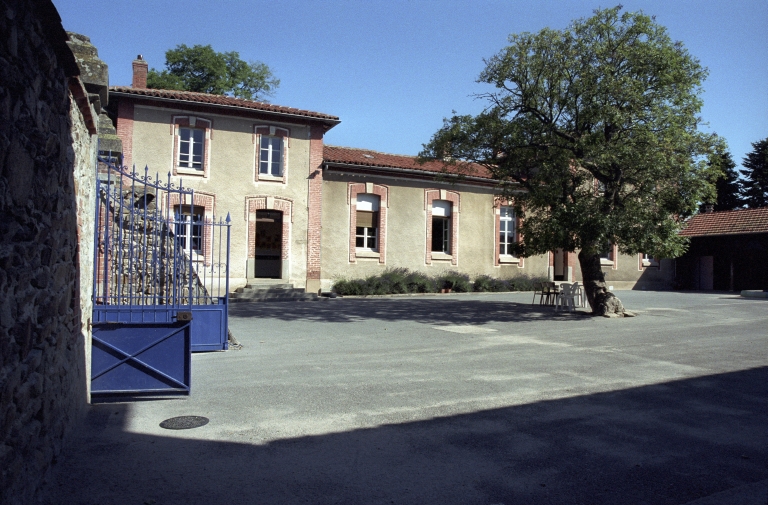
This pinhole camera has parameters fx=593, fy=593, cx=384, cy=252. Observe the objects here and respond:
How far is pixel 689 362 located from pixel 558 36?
27.8 ft

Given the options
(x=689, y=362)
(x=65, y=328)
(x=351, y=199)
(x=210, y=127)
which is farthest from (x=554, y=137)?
(x=65, y=328)

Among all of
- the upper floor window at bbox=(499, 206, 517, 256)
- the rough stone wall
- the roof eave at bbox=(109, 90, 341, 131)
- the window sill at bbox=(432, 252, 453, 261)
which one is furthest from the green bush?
the rough stone wall

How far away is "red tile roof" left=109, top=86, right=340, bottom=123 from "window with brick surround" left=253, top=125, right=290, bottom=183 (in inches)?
25.5

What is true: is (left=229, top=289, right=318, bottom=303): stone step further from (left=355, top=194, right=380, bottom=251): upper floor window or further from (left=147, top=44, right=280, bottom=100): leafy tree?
(left=147, top=44, right=280, bottom=100): leafy tree

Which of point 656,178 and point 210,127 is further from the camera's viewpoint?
point 210,127

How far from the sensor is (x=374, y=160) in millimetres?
22594

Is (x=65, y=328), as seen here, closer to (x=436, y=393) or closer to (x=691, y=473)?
(x=436, y=393)

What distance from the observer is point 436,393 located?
6441mm

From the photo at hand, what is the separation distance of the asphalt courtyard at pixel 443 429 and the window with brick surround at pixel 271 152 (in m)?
11.2

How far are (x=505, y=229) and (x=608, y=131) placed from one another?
11.3m

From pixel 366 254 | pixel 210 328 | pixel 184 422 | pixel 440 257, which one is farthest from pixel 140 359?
pixel 440 257

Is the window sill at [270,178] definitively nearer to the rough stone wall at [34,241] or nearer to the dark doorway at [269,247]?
the dark doorway at [269,247]

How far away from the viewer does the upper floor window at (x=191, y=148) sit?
19.3m

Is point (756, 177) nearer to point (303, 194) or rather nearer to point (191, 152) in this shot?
point (303, 194)
